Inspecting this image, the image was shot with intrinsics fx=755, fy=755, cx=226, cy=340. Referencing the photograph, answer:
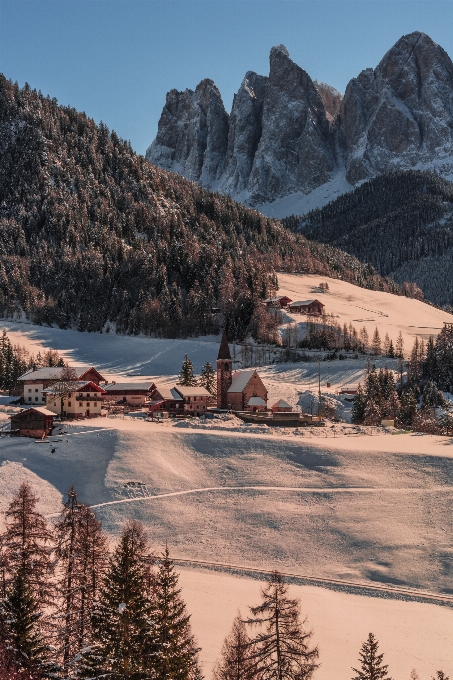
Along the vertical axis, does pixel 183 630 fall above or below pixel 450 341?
below

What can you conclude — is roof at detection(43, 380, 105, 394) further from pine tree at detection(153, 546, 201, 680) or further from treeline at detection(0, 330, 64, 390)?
pine tree at detection(153, 546, 201, 680)

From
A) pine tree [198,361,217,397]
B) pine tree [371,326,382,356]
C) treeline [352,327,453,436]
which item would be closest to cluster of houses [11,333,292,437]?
pine tree [198,361,217,397]

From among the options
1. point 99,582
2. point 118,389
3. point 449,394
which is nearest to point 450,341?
point 449,394

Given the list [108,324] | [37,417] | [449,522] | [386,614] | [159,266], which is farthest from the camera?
[159,266]

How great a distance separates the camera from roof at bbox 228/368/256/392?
91.8m

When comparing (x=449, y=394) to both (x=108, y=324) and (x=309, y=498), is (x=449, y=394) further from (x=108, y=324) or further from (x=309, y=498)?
(x=108, y=324)

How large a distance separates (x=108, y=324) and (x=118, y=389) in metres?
75.9

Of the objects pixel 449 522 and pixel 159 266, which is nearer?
pixel 449 522

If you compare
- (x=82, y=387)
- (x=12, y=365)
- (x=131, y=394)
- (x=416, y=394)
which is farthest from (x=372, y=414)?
(x=12, y=365)

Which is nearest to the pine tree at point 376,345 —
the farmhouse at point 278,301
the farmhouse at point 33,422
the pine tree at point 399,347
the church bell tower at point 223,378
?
the pine tree at point 399,347

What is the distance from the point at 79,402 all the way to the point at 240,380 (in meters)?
21.3

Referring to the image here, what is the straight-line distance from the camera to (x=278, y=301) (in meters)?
168

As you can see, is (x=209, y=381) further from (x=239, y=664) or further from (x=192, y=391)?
(x=239, y=664)

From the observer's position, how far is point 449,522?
2056 inches
